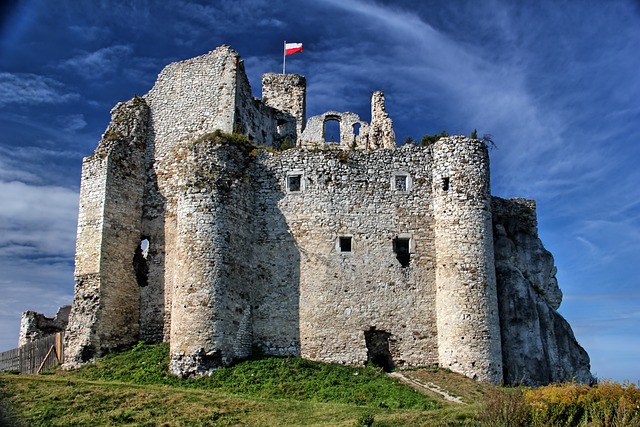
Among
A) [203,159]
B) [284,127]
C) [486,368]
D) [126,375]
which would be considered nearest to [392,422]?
[486,368]

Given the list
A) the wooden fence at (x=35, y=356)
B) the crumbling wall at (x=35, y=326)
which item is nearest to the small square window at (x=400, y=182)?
the wooden fence at (x=35, y=356)

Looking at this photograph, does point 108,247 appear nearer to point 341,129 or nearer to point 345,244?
point 345,244

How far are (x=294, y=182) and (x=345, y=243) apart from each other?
3.33 metres

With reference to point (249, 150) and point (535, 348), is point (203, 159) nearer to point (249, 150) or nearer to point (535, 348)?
point (249, 150)

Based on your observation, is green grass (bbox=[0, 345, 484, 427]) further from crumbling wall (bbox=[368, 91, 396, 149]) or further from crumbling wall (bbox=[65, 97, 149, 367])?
crumbling wall (bbox=[368, 91, 396, 149])

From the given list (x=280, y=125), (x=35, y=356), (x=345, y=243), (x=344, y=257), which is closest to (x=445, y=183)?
(x=345, y=243)

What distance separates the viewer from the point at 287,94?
41.2 metres

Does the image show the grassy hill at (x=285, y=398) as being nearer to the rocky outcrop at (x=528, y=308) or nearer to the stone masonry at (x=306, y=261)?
the stone masonry at (x=306, y=261)

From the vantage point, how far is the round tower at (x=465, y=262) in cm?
2769

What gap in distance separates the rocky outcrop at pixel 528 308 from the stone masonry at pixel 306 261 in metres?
0.08

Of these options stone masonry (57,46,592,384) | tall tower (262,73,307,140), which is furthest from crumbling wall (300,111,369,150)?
stone masonry (57,46,592,384)

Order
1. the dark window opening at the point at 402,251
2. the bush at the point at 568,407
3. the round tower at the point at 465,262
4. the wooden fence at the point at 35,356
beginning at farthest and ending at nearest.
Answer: the wooden fence at the point at 35,356 < the dark window opening at the point at 402,251 < the round tower at the point at 465,262 < the bush at the point at 568,407

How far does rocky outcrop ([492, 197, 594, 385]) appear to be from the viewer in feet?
96.3

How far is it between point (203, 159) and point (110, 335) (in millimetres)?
8094
